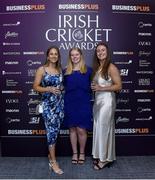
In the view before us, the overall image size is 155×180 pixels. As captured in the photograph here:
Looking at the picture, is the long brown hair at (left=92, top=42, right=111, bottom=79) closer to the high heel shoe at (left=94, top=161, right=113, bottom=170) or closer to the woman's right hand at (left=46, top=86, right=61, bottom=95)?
the woman's right hand at (left=46, top=86, right=61, bottom=95)

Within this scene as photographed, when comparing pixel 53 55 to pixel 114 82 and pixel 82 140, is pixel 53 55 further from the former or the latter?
pixel 82 140

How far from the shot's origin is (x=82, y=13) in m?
6.21

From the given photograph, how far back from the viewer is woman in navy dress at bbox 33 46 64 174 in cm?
563

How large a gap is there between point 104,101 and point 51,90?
74 centimetres

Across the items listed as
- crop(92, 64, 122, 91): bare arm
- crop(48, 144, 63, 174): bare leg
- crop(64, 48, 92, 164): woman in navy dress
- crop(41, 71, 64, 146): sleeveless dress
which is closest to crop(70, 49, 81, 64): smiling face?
crop(64, 48, 92, 164): woman in navy dress

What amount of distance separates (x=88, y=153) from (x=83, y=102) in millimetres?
1000

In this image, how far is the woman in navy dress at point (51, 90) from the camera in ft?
18.5

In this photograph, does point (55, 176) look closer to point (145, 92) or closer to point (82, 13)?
point (145, 92)

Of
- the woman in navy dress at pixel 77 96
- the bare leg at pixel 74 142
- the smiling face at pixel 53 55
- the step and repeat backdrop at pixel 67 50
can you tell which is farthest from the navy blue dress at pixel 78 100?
the step and repeat backdrop at pixel 67 50

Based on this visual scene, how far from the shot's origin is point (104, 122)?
5762 mm

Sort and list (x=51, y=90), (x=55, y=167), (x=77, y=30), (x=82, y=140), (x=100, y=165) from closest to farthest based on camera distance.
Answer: (x=51, y=90) < (x=55, y=167) < (x=100, y=165) < (x=82, y=140) < (x=77, y=30)

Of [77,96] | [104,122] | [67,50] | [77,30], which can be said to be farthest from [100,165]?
[77,30]

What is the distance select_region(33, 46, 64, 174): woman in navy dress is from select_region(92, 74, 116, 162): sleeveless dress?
1.67ft

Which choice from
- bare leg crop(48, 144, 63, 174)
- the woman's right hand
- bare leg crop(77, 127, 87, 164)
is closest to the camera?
the woman's right hand
